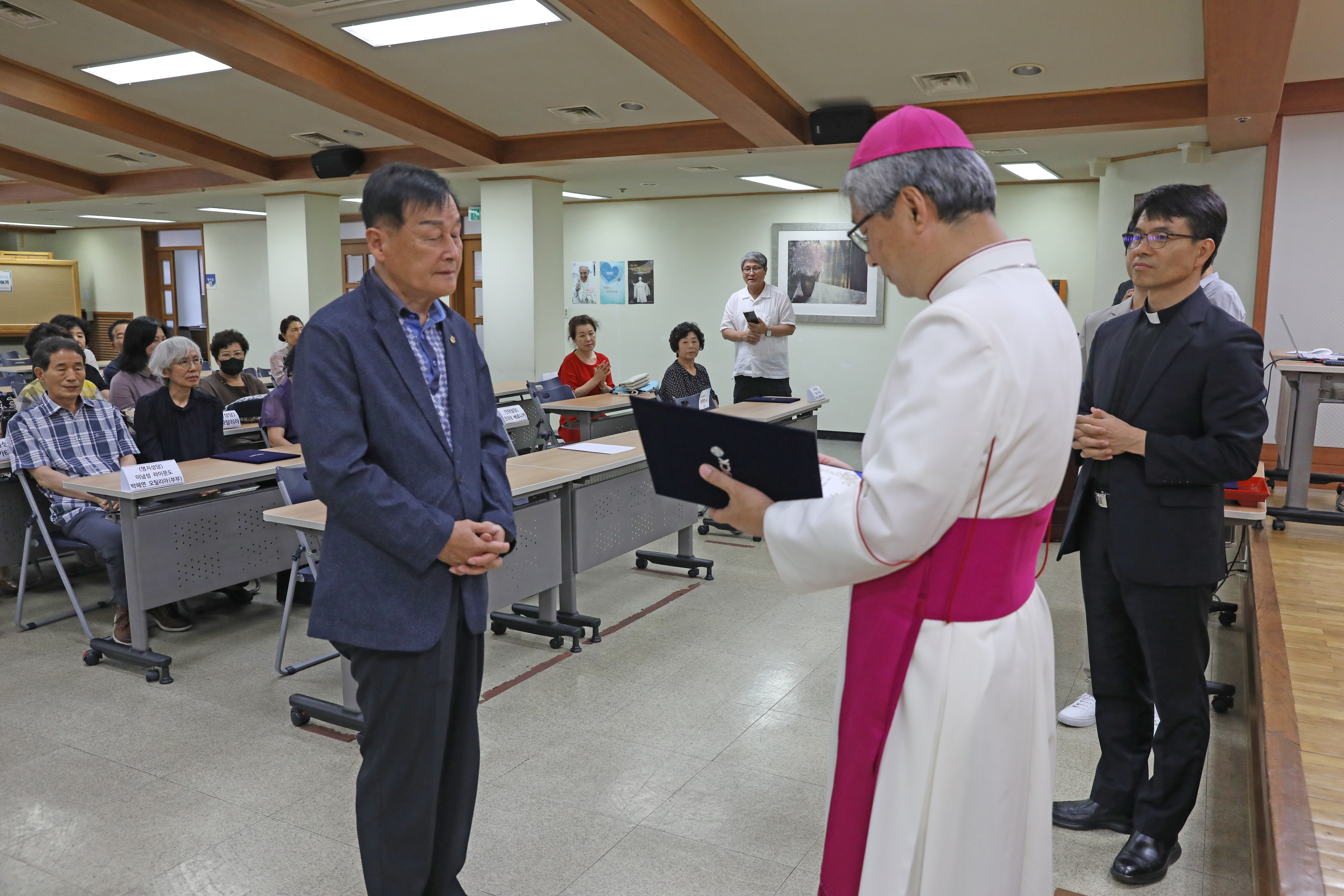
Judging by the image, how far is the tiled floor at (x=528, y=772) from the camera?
2.44m

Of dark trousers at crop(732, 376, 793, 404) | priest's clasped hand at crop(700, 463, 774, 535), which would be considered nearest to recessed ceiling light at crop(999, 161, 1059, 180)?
dark trousers at crop(732, 376, 793, 404)

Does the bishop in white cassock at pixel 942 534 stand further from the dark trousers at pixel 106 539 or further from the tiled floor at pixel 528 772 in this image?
the dark trousers at pixel 106 539

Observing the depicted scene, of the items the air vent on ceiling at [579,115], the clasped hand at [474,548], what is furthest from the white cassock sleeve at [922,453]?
the air vent on ceiling at [579,115]

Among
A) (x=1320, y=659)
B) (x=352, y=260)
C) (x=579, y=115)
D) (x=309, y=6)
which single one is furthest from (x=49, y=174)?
(x=1320, y=659)

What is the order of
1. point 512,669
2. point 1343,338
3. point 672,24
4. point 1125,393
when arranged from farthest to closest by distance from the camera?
point 1343,338
point 672,24
point 512,669
point 1125,393

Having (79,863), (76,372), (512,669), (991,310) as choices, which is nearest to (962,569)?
(991,310)

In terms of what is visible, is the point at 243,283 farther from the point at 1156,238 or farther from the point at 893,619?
the point at 893,619

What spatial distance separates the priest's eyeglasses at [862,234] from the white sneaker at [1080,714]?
102 inches

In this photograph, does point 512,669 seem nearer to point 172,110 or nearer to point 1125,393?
point 1125,393

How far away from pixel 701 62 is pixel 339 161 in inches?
192

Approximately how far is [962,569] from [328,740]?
272cm

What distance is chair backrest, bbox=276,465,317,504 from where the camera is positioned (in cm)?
376

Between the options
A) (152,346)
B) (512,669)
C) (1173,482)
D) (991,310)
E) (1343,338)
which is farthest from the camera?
(1343,338)

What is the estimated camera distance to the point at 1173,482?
2195 mm
